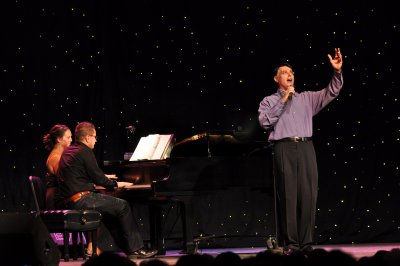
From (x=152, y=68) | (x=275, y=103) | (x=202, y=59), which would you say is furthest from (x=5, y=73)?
(x=275, y=103)

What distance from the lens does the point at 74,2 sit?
8086 mm

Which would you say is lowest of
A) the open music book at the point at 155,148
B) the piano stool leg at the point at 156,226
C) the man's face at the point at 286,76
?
the piano stool leg at the point at 156,226

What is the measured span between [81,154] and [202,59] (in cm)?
213

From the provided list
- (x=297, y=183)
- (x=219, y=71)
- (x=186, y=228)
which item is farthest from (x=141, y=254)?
(x=219, y=71)

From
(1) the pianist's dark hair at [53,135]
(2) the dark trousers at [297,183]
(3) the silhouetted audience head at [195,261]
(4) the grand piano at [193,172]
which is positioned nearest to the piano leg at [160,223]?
(4) the grand piano at [193,172]

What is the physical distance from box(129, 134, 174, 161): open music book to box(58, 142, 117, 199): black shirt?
42 cm

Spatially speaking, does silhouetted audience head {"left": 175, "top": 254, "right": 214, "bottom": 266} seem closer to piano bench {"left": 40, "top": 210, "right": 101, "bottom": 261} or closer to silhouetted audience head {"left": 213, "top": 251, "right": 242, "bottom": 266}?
silhouetted audience head {"left": 213, "top": 251, "right": 242, "bottom": 266}

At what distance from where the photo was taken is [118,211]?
21.5 ft

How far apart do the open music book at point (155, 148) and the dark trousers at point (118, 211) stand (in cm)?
51

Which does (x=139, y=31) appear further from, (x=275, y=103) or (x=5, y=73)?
(x=275, y=103)

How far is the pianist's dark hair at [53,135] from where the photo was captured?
735 cm

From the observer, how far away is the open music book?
6.83 m

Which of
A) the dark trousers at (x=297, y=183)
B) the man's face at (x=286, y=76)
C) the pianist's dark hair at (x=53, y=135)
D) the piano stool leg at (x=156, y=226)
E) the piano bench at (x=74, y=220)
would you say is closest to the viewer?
the dark trousers at (x=297, y=183)

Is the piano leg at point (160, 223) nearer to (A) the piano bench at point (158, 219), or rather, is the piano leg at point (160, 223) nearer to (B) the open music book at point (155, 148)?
(A) the piano bench at point (158, 219)
